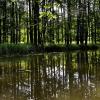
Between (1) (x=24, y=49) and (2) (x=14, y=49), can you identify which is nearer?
(2) (x=14, y=49)

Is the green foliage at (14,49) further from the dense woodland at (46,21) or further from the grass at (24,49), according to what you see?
the dense woodland at (46,21)

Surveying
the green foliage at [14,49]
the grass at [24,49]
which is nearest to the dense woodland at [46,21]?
the grass at [24,49]

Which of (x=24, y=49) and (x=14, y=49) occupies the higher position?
(x=14, y=49)

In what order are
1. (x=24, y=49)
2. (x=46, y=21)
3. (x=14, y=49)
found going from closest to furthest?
(x=14, y=49), (x=24, y=49), (x=46, y=21)

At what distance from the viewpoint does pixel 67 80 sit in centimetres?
1271

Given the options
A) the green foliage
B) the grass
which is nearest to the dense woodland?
the grass

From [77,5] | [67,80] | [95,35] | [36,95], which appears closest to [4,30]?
[77,5]

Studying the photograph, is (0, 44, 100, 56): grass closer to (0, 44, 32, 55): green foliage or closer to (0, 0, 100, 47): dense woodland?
(0, 44, 32, 55): green foliage

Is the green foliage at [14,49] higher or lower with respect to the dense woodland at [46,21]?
lower

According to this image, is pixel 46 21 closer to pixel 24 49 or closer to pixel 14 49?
pixel 24 49

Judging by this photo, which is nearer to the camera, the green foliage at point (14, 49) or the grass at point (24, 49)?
the green foliage at point (14, 49)

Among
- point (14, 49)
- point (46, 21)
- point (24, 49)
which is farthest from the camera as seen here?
point (46, 21)

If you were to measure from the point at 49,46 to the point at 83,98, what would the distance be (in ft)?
96.2

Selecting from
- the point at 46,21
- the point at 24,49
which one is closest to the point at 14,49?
the point at 24,49
